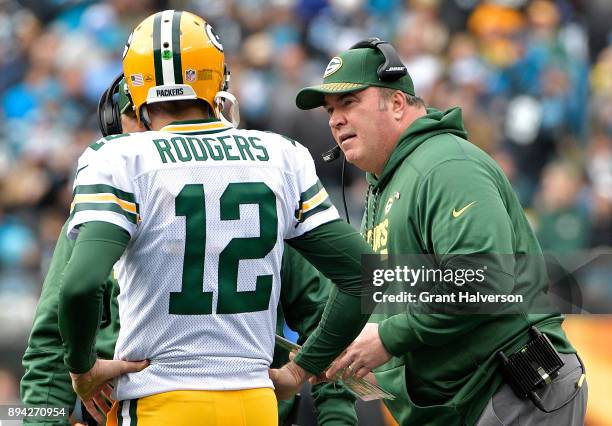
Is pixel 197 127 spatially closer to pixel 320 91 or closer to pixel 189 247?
pixel 189 247

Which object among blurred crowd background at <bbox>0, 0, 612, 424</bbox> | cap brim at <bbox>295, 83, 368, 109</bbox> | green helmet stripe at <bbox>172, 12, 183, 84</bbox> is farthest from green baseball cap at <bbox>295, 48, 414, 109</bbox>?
blurred crowd background at <bbox>0, 0, 612, 424</bbox>

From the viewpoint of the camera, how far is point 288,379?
2.79 metres

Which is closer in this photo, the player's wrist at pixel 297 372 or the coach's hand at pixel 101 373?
the coach's hand at pixel 101 373

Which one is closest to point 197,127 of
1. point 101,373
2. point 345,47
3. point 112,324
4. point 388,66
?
point 101,373

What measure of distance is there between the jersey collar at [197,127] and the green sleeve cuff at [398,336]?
1.09 meters

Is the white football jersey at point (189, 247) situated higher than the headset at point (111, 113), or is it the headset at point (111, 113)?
the headset at point (111, 113)

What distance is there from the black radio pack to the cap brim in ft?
3.81

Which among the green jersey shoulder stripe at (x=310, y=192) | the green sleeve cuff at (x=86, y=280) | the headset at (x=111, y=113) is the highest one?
the headset at (x=111, y=113)

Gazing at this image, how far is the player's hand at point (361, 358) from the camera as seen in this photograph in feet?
10.9

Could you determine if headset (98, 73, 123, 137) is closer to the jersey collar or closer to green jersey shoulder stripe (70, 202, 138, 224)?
the jersey collar

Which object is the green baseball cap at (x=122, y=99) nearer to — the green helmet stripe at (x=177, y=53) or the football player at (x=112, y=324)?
the football player at (x=112, y=324)

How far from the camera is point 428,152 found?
357cm

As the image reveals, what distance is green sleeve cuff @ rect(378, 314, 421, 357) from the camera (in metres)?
3.34
